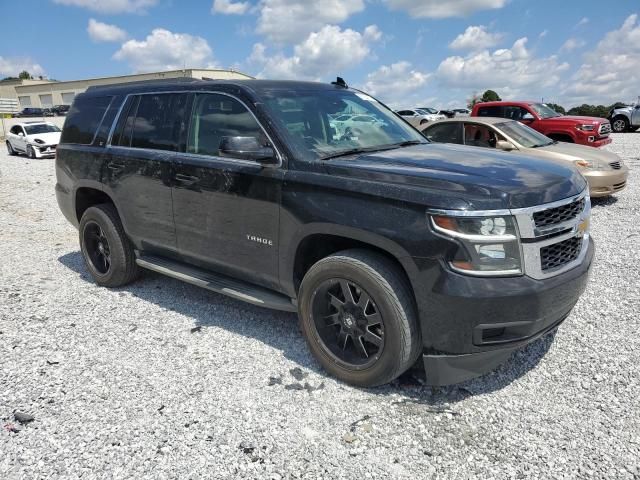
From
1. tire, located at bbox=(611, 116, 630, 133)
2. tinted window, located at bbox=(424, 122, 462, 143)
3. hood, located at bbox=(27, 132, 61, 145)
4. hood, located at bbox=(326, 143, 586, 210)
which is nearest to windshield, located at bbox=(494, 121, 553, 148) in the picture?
tinted window, located at bbox=(424, 122, 462, 143)

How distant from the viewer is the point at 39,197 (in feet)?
37.1

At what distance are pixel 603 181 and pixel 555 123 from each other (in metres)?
4.80

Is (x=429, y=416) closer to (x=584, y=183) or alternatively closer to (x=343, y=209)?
(x=343, y=209)

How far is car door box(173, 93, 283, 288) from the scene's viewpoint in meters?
3.53

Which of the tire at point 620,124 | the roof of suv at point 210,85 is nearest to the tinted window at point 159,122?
the roof of suv at point 210,85

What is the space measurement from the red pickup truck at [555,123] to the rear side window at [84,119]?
36.2 ft

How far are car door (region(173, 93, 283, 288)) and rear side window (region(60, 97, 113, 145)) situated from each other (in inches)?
60.2

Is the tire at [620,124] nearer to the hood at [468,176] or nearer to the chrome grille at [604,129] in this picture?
the chrome grille at [604,129]

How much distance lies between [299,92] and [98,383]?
2.61 m

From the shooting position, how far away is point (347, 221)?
3020mm

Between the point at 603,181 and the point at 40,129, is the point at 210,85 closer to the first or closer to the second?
the point at 603,181

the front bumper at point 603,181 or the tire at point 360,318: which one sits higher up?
the front bumper at point 603,181

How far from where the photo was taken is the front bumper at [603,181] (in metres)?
8.48

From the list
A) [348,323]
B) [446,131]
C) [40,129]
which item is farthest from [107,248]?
[40,129]
